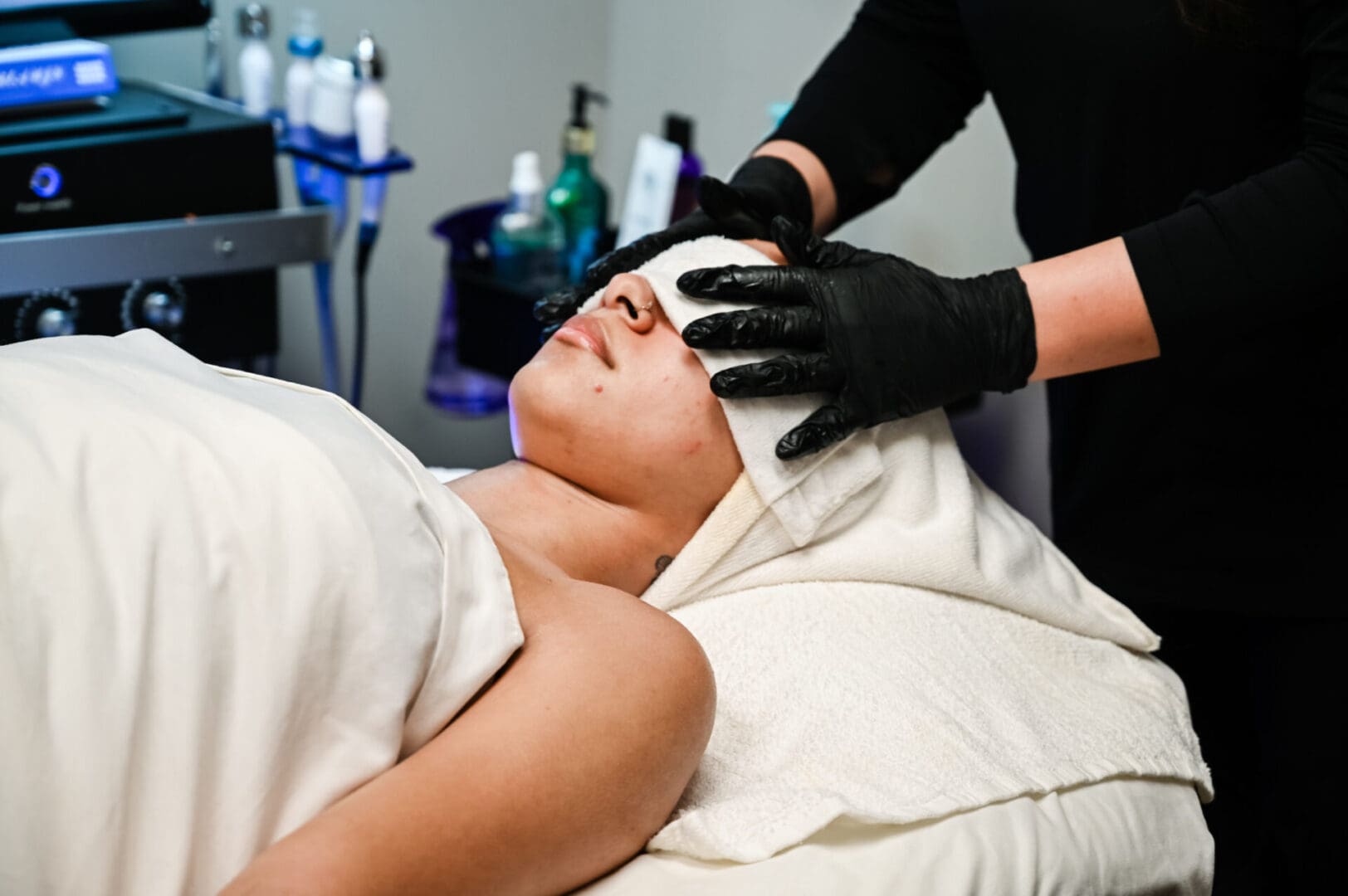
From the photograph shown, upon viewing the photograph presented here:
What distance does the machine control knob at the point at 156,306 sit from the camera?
67.4 inches

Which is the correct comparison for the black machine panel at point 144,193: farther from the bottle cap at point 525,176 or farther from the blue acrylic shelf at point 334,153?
the bottle cap at point 525,176

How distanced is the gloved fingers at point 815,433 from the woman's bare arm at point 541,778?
23 cm

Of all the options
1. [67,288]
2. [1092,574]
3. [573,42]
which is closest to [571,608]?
[1092,574]

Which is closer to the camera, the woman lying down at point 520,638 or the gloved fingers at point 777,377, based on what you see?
the woman lying down at point 520,638

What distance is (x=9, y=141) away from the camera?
1.55 metres

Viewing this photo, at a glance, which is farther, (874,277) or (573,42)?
(573,42)

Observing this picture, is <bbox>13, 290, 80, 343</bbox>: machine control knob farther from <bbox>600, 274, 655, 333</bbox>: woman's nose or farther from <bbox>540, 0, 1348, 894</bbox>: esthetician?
<bbox>600, 274, 655, 333</bbox>: woman's nose

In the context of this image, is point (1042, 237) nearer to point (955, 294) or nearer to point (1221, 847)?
point (955, 294)

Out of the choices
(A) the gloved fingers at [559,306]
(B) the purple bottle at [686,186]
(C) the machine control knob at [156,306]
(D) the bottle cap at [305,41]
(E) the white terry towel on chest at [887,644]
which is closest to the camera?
(E) the white terry towel on chest at [887,644]

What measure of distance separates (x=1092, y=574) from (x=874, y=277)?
1.68 ft

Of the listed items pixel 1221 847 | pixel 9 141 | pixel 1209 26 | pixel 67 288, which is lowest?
pixel 1221 847

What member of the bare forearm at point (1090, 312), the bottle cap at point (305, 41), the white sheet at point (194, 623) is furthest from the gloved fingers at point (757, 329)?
the bottle cap at point (305, 41)

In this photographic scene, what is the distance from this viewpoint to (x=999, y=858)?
1004 millimetres

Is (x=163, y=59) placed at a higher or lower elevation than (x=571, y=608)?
higher
